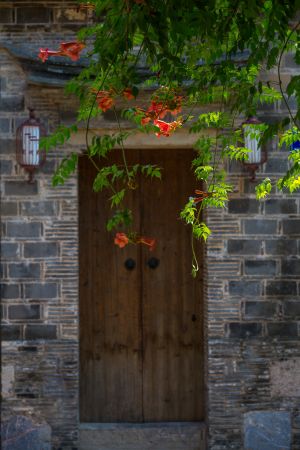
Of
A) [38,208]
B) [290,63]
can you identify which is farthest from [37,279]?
[290,63]

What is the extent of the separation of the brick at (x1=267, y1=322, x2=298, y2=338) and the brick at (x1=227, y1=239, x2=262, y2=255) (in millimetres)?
638

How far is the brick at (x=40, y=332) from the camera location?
7.86 meters

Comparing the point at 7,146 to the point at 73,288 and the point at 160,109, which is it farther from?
the point at 160,109

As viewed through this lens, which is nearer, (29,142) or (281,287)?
(29,142)

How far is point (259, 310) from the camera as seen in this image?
26.0 ft

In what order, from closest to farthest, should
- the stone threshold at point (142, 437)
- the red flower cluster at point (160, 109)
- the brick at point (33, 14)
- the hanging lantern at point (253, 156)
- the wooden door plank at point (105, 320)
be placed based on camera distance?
the red flower cluster at point (160, 109)
the hanging lantern at point (253, 156)
the brick at point (33, 14)
the stone threshold at point (142, 437)
the wooden door plank at point (105, 320)

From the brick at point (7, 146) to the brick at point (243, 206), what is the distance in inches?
74.8

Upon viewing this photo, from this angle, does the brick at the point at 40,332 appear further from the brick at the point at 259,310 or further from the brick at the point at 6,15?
the brick at the point at 6,15

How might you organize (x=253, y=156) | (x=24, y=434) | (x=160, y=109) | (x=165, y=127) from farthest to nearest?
1. (x=24, y=434)
2. (x=253, y=156)
3. (x=165, y=127)
4. (x=160, y=109)

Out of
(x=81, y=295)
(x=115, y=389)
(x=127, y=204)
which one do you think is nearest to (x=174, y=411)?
(x=115, y=389)

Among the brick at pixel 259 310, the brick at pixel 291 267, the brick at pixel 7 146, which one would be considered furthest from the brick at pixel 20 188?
the brick at pixel 291 267

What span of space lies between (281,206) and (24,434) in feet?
Result: 9.56

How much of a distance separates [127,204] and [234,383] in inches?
73.4

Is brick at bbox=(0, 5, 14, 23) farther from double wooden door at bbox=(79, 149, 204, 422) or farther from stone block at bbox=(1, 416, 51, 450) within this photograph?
stone block at bbox=(1, 416, 51, 450)
